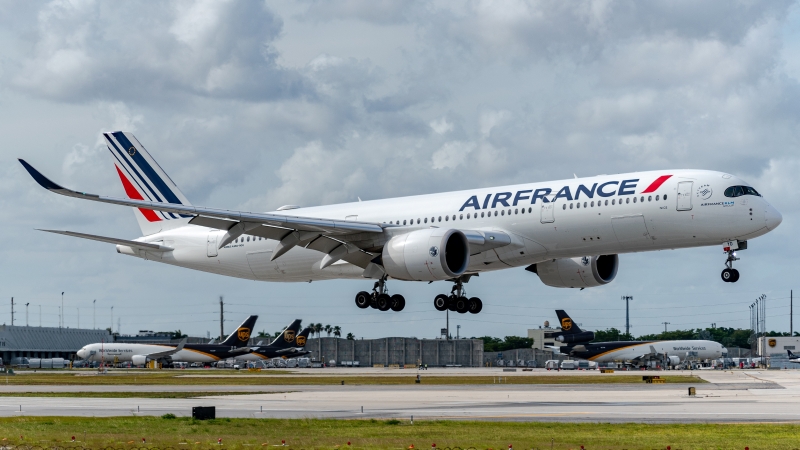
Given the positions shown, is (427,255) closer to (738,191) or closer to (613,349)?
(738,191)

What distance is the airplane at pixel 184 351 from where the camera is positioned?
141750 mm

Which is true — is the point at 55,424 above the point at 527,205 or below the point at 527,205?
below

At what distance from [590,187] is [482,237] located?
6028mm

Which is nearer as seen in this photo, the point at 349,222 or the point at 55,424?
the point at 55,424

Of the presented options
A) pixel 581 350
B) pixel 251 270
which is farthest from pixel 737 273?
pixel 581 350

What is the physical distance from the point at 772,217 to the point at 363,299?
2237cm

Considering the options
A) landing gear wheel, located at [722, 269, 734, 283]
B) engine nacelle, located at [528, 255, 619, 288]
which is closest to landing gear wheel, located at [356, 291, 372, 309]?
engine nacelle, located at [528, 255, 619, 288]

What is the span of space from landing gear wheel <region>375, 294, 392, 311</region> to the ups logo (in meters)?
94.8

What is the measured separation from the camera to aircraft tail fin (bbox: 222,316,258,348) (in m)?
146

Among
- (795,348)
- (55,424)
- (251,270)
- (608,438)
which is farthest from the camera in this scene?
(795,348)

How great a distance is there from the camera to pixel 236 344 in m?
146

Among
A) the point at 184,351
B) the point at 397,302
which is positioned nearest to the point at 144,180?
the point at 397,302

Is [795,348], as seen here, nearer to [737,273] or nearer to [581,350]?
[581,350]

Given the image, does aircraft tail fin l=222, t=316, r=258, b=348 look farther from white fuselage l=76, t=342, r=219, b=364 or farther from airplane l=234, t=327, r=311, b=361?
white fuselage l=76, t=342, r=219, b=364
